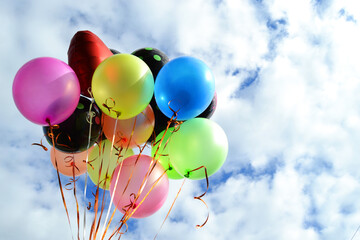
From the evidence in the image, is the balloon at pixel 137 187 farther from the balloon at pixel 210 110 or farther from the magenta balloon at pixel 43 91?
the balloon at pixel 210 110

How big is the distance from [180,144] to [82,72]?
155 cm

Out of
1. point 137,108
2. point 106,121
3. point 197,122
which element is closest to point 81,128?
point 106,121

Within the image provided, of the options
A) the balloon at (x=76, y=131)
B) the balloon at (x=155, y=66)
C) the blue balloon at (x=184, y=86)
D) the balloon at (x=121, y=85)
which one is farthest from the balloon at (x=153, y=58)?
the balloon at (x=76, y=131)

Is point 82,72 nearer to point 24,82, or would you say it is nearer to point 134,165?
point 24,82

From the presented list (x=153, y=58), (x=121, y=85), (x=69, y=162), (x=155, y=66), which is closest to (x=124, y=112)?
(x=121, y=85)

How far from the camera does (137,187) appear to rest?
3545 millimetres

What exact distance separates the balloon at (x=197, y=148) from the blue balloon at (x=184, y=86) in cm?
22

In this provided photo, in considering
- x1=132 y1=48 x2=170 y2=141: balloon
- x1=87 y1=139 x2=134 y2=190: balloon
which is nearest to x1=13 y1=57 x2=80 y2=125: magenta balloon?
x1=87 y1=139 x2=134 y2=190: balloon

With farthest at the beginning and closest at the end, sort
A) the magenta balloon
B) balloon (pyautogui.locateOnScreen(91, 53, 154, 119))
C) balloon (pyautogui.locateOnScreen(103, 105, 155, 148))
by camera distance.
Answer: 1. balloon (pyautogui.locateOnScreen(103, 105, 155, 148))
2. balloon (pyautogui.locateOnScreen(91, 53, 154, 119))
3. the magenta balloon

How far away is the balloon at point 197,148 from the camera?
3.68 metres

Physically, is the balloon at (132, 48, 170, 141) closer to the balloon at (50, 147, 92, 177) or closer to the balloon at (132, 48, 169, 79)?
the balloon at (132, 48, 169, 79)

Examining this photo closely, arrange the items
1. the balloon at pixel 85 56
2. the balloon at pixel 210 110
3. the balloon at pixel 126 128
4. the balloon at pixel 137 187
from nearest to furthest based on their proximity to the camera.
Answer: the balloon at pixel 137 187, the balloon at pixel 85 56, the balloon at pixel 126 128, the balloon at pixel 210 110

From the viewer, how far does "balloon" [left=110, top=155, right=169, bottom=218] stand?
3545 mm

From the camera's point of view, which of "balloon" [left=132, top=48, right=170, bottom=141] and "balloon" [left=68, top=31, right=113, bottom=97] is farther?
"balloon" [left=132, top=48, right=170, bottom=141]
